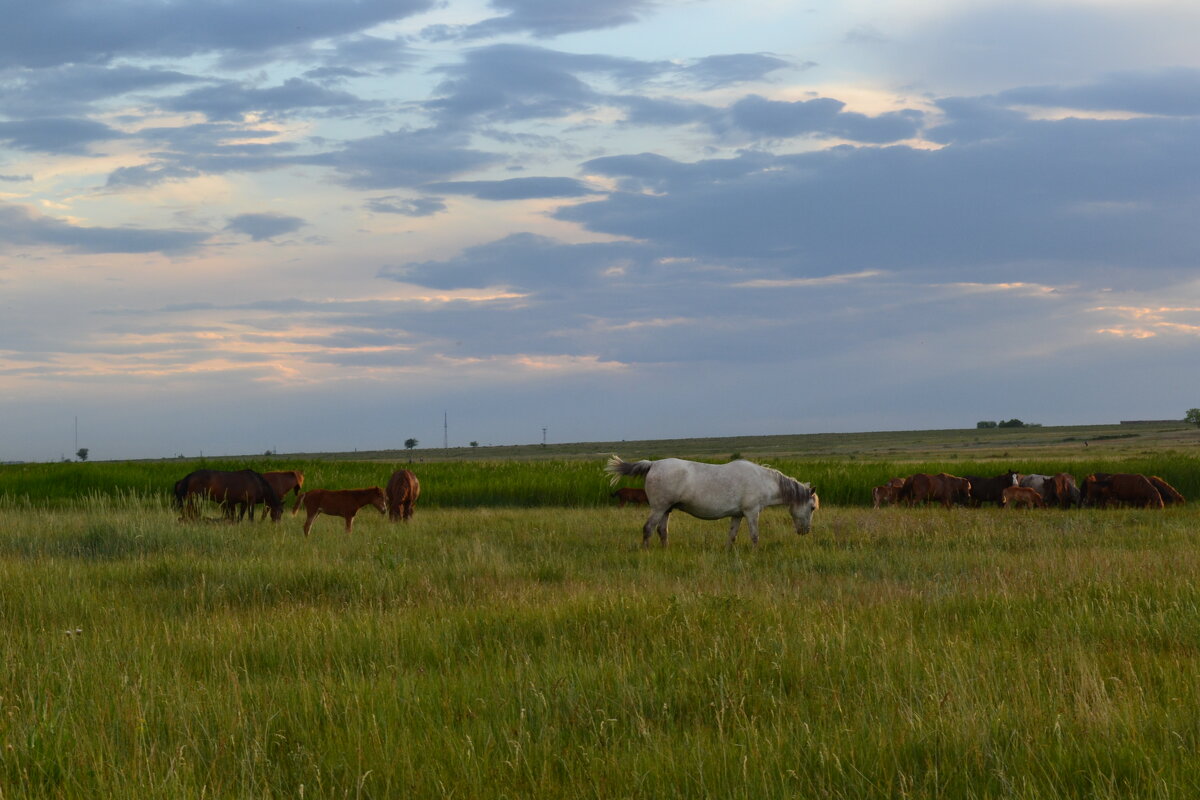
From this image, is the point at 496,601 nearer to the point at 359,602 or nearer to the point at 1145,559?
the point at 359,602

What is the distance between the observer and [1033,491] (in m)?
25.2

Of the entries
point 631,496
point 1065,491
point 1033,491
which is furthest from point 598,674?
point 1065,491

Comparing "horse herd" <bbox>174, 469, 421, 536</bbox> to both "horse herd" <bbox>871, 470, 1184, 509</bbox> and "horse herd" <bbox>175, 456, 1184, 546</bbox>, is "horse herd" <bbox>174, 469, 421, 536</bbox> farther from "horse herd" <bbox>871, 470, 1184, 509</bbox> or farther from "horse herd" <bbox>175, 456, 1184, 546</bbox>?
"horse herd" <bbox>871, 470, 1184, 509</bbox>

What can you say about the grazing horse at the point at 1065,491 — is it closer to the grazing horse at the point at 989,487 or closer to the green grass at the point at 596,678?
the grazing horse at the point at 989,487

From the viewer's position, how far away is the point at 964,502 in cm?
2767

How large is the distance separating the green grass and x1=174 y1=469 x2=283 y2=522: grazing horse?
210 inches

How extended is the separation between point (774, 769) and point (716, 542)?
12.6 metres

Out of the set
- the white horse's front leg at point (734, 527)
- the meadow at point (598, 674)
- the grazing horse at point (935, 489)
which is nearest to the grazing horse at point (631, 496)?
the grazing horse at point (935, 489)

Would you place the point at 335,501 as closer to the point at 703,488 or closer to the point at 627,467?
the point at 627,467

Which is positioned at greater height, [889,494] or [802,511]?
[802,511]

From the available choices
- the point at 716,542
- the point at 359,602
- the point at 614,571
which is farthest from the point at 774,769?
the point at 716,542

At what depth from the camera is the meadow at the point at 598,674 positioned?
466 centimetres

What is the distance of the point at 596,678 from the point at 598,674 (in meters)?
0.06

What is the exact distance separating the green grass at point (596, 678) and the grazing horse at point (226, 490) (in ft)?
17.5
